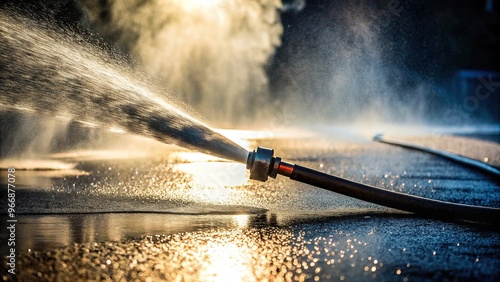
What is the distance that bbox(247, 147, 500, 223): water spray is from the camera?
3.34 m

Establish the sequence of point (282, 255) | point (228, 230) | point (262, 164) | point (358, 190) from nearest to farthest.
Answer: point (282, 255)
point (228, 230)
point (262, 164)
point (358, 190)

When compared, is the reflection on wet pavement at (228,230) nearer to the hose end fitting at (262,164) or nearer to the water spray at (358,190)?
the water spray at (358,190)

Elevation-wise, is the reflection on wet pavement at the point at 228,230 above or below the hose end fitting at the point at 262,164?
below

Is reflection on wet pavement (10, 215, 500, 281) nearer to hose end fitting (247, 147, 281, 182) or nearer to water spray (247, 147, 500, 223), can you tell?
water spray (247, 147, 500, 223)

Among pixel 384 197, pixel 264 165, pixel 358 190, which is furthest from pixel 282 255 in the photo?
pixel 384 197

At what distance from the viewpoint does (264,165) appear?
3.33 meters

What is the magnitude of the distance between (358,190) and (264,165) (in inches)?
26.7

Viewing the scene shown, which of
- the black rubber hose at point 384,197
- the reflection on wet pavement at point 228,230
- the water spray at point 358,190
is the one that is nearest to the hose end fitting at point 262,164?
the water spray at point 358,190

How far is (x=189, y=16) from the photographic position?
10.9m

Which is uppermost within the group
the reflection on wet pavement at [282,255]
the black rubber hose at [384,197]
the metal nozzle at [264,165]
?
the metal nozzle at [264,165]

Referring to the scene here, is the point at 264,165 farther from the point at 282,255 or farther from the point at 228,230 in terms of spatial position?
the point at 282,255

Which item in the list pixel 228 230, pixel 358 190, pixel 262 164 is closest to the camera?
pixel 228 230

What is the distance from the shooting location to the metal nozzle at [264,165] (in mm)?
3328

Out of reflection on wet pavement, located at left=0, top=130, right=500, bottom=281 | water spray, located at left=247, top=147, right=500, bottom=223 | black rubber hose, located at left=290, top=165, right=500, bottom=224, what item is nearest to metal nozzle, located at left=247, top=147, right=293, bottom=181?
water spray, located at left=247, top=147, right=500, bottom=223
